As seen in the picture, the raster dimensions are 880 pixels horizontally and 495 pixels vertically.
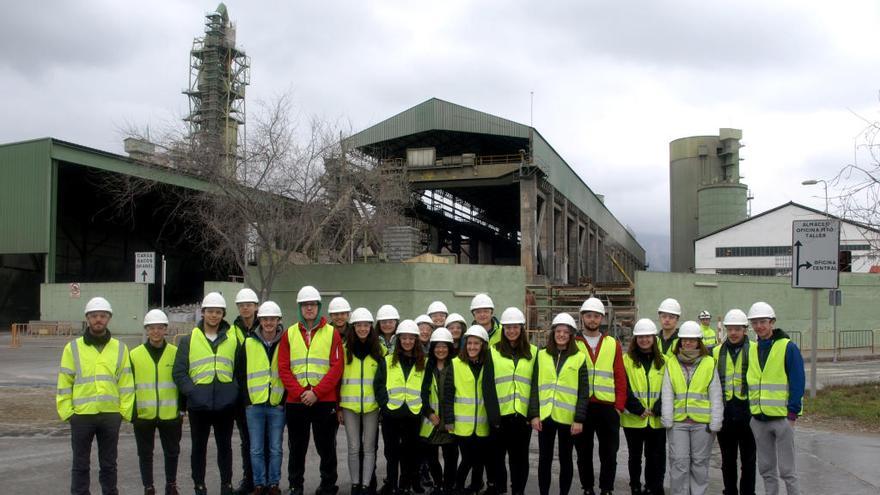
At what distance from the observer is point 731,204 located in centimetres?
6438

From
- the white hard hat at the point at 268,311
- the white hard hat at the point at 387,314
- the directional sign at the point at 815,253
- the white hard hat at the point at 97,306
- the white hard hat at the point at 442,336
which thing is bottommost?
the white hard hat at the point at 442,336

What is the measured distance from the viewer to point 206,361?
22.8 ft

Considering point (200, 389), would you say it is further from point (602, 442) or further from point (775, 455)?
point (775, 455)

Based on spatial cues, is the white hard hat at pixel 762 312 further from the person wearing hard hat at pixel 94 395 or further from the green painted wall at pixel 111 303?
the green painted wall at pixel 111 303

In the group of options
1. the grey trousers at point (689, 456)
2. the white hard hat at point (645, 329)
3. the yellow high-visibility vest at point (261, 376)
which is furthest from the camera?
the white hard hat at point (645, 329)

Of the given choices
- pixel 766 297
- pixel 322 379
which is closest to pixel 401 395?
pixel 322 379

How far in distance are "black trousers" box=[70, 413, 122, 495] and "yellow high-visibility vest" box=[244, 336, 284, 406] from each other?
1.17 meters

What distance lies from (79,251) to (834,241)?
146 feet

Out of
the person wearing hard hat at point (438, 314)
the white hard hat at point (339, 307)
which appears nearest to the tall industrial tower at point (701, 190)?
the person wearing hard hat at point (438, 314)

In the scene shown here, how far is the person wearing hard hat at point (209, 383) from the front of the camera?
6.89 metres

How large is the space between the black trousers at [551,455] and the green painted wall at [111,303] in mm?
29846

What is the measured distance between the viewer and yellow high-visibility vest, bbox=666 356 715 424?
6.80 metres

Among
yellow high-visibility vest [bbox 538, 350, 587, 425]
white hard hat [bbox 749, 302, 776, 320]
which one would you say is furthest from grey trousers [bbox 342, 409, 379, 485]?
white hard hat [bbox 749, 302, 776, 320]

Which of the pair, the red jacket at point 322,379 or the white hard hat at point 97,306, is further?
the red jacket at point 322,379
